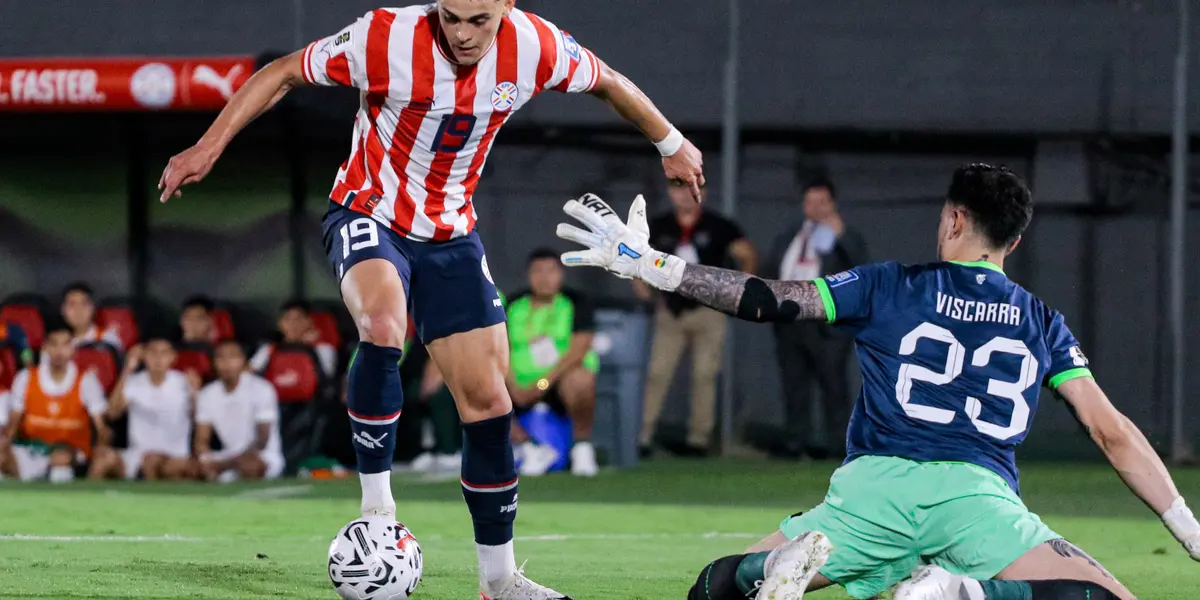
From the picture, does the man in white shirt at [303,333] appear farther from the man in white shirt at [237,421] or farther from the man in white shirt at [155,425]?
the man in white shirt at [155,425]

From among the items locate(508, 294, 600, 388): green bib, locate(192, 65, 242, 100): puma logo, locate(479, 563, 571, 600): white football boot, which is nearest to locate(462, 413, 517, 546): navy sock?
locate(479, 563, 571, 600): white football boot

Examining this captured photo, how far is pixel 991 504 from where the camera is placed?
Answer: 4.55 meters

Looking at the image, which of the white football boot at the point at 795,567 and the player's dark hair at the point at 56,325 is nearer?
the white football boot at the point at 795,567

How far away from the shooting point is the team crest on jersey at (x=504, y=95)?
5707mm

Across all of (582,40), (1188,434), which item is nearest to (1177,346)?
(1188,434)

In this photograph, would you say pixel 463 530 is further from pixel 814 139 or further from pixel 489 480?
pixel 814 139

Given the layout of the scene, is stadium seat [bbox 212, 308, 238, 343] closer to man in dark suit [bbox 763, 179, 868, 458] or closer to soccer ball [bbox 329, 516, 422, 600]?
man in dark suit [bbox 763, 179, 868, 458]

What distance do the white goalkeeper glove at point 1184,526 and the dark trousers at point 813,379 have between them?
8185 millimetres

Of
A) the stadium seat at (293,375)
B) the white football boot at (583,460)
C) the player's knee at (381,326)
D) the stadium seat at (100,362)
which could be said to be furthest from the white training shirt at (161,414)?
the player's knee at (381,326)

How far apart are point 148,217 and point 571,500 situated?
5.89m

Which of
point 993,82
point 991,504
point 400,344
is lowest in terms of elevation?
point 991,504

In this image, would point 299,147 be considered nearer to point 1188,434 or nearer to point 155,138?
point 155,138

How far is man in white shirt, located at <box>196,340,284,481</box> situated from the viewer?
12.0m

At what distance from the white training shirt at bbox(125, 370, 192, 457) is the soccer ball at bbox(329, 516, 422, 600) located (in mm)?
A: 6962
